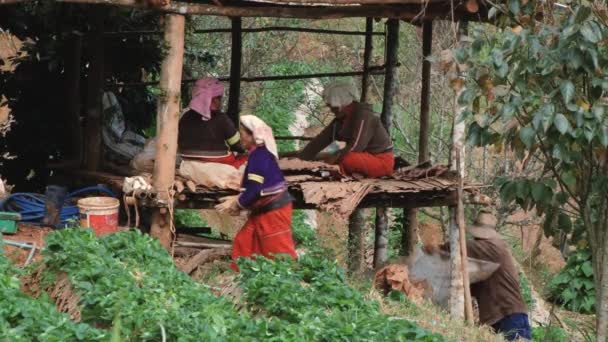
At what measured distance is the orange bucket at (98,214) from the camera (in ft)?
30.2

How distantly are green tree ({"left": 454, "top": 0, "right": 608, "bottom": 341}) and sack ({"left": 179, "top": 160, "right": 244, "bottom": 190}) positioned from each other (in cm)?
271

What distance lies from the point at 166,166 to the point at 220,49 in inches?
355

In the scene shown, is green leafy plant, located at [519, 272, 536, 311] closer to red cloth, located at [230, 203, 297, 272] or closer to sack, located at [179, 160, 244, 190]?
sack, located at [179, 160, 244, 190]

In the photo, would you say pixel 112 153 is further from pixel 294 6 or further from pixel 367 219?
pixel 367 219

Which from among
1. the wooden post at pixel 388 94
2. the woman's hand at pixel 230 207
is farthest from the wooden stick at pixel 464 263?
the woman's hand at pixel 230 207

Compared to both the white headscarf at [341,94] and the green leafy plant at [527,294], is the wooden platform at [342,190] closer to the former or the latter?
the white headscarf at [341,94]

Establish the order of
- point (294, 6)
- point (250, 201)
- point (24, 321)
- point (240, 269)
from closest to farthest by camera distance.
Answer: point (24, 321), point (240, 269), point (250, 201), point (294, 6)

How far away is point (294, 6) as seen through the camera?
392 inches

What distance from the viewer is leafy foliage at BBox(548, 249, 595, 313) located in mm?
15461

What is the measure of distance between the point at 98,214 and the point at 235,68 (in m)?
3.94

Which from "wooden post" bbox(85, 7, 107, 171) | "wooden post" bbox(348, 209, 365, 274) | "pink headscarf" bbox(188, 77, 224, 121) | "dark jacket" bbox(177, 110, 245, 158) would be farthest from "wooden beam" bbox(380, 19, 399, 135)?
"wooden post" bbox(85, 7, 107, 171)

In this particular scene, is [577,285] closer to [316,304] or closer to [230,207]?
[230,207]

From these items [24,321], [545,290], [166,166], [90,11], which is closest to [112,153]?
[90,11]

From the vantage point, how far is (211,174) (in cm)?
1001
